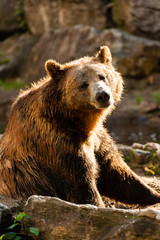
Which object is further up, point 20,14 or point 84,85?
point 20,14

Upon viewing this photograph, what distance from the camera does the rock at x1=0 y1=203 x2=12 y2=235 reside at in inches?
167

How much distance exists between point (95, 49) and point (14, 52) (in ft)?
13.4

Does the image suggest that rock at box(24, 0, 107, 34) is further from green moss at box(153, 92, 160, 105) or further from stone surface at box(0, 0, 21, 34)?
green moss at box(153, 92, 160, 105)

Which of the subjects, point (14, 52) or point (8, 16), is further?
point (8, 16)

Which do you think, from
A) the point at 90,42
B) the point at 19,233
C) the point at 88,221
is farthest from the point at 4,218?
the point at 90,42

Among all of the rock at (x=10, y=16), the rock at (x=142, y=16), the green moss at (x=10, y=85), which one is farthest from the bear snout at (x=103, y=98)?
the rock at (x=10, y=16)

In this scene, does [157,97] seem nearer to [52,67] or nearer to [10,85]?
[10,85]

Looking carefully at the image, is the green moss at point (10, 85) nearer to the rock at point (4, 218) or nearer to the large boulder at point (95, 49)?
the large boulder at point (95, 49)

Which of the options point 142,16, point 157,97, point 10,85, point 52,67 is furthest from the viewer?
point 10,85

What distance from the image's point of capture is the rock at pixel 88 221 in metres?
3.65

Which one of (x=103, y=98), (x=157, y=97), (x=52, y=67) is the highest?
(x=52, y=67)

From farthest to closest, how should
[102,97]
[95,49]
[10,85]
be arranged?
[10,85]
[95,49]
[102,97]

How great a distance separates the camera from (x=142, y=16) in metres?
15.1

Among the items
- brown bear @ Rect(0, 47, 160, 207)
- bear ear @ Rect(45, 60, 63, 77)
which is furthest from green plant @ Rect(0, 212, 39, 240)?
bear ear @ Rect(45, 60, 63, 77)
